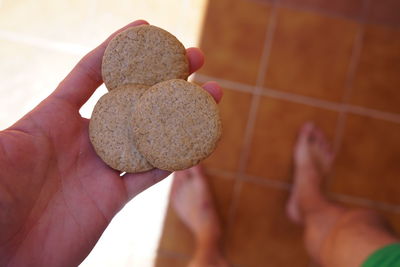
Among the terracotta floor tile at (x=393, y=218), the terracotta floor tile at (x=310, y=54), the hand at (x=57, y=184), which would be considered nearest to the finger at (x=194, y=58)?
the hand at (x=57, y=184)

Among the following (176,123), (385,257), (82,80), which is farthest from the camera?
(385,257)

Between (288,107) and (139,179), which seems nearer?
(139,179)

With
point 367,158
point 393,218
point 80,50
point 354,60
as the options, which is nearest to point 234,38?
point 354,60

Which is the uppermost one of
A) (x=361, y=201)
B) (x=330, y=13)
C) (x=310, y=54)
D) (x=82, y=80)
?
(x=330, y=13)

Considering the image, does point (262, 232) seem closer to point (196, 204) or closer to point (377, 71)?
point (196, 204)

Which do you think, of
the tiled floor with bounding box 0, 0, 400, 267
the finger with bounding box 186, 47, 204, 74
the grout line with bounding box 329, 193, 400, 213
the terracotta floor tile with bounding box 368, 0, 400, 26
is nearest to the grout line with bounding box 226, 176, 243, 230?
the tiled floor with bounding box 0, 0, 400, 267

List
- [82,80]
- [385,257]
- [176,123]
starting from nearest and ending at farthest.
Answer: [176,123], [82,80], [385,257]

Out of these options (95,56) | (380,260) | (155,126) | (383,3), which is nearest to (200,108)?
(155,126)
